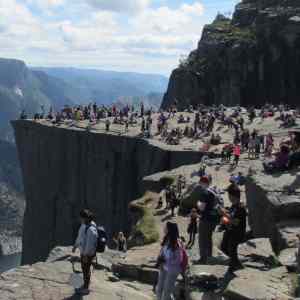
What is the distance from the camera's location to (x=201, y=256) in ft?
58.6

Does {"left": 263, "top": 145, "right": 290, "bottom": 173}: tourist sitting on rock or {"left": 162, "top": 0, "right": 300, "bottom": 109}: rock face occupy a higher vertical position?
{"left": 162, "top": 0, "right": 300, "bottom": 109}: rock face

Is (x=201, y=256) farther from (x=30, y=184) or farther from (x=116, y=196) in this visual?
(x=30, y=184)

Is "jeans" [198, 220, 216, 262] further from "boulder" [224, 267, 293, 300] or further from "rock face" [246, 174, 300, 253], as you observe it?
"rock face" [246, 174, 300, 253]

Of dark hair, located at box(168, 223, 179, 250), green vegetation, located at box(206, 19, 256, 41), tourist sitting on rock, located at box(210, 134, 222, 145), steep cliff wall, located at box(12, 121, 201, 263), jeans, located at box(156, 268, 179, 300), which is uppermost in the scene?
green vegetation, located at box(206, 19, 256, 41)

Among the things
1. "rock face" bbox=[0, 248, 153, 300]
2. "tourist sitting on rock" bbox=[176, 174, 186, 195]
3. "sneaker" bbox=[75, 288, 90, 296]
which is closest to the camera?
"sneaker" bbox=[75, 288, 90, 296]

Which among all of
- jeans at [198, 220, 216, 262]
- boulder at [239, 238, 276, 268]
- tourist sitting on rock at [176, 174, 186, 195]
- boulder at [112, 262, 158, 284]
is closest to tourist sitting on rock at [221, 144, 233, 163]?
tourist sitting on rock at [176, 174, 186, 195]

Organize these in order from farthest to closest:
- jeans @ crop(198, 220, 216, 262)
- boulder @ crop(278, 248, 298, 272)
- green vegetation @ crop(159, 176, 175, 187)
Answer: green vegetation @ crop(159, 176, 175, 187)
jeans @ crop(198, 220, 216, 262)
boulder @ crop(278, 248, 298, 272)

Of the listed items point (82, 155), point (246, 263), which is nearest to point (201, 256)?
point (246, 263)

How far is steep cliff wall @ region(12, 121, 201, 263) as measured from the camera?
62.8m

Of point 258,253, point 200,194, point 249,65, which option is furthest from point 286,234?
point 249,65

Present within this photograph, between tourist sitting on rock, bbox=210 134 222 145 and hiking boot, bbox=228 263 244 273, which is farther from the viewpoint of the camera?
tourist sitting on rock, bbox=210 134 222 145

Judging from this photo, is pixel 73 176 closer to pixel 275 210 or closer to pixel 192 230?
pixel 192 230

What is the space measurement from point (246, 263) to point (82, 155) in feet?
181

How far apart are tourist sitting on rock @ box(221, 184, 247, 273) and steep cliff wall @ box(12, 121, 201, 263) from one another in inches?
1446
